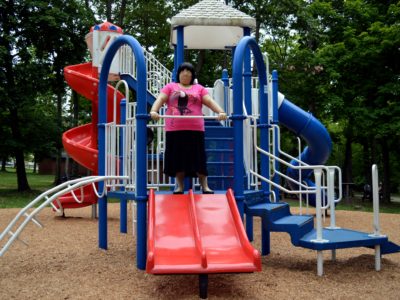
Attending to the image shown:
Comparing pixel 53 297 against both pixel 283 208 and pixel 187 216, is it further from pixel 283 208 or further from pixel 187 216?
pixel 283 208

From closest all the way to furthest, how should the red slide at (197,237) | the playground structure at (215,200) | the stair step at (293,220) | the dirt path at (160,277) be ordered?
the red slide at (197,237) < the playground structure at (215,200) < the dirt path at (160,277) < the stair step at (293,220)

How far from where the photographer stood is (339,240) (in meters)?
5.64

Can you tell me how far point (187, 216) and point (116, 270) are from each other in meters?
1.29

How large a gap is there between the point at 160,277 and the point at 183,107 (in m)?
1.98

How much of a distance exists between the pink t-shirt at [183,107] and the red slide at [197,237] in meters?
0.81

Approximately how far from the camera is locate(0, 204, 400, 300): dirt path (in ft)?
15.6

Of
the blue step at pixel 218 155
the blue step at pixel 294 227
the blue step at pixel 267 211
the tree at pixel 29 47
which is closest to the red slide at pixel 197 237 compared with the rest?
the blue step at pixel 267 211

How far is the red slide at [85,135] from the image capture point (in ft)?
36.1

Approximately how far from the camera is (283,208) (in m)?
6.30

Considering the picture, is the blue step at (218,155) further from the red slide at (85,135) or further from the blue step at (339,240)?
the red slide at (85,135)

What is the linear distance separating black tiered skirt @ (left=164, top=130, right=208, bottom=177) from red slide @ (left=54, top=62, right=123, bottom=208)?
219 inches

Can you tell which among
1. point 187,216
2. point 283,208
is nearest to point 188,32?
point 283,208

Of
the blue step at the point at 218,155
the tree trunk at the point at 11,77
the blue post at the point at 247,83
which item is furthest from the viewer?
the tree trunk at the point at 11,77

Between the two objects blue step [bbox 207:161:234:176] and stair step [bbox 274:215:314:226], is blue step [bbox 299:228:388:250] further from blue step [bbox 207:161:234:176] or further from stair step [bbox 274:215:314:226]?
blue step [bbox 207:161:234:176]
